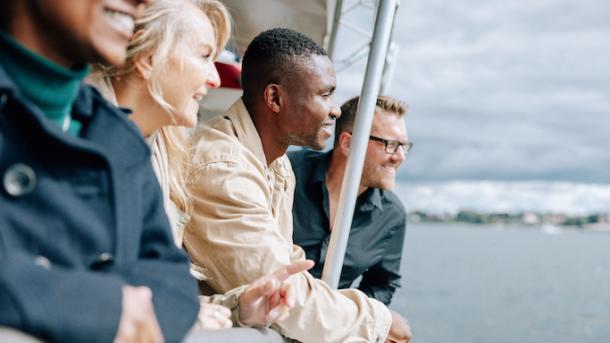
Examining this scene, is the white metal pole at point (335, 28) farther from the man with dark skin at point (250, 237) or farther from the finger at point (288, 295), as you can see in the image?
the finger at point (288, 295)

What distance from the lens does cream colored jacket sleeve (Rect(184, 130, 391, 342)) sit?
1852mm

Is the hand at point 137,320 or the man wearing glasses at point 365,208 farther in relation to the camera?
the man wearing glasses at point 365,208

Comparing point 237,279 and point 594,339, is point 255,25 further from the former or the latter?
point 594,339

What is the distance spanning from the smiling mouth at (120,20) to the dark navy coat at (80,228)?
148 mm

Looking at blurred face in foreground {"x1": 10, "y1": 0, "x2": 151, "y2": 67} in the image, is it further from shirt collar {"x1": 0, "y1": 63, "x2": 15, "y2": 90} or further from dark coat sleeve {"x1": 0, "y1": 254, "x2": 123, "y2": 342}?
dark coat sleeve {"x1": 0, "y1": 254, "x2": 123, "y2": 342}

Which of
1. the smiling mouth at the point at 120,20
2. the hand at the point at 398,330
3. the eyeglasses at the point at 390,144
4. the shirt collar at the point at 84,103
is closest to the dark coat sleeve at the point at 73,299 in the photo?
the shirt collar at the point at 84,103

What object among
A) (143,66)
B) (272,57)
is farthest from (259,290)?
(272,57)

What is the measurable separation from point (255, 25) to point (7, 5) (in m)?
3.62

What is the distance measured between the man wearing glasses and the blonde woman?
1673 mm

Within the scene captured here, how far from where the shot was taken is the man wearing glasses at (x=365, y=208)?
3.51 metres

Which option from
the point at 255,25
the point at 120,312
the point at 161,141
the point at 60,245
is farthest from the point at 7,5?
the point at 255,25

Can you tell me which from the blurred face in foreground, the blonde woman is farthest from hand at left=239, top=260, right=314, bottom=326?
the blurred face in foreground

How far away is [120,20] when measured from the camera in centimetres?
110

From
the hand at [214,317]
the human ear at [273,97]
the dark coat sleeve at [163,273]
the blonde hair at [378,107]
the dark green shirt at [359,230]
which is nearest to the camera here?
the dark coat sleeve at [163,273]
